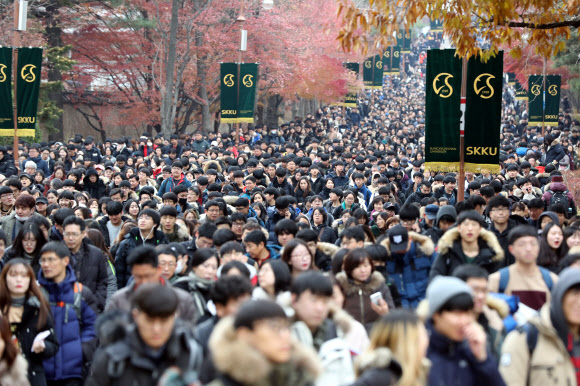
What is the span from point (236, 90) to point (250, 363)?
68.1 feet

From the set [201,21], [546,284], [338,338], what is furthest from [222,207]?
[201,21]

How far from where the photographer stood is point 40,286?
644cm

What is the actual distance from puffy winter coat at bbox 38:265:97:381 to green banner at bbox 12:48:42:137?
11.3m

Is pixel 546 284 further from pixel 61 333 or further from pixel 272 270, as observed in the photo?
pixel 61 333

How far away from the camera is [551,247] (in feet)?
25.2

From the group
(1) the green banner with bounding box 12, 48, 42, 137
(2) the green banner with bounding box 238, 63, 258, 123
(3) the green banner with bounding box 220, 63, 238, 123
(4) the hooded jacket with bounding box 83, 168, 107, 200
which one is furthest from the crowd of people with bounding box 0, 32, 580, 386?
(2) the green banner with bounding box 238, 63, 258, 123

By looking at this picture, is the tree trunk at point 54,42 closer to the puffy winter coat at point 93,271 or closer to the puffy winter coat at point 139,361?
the puffy winter coat at point 93,271

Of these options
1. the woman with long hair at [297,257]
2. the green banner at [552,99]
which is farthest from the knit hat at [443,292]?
the green banner at [552,99]

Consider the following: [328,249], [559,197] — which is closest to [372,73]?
[559,197]

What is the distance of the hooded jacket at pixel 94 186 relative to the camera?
15500 millimetres

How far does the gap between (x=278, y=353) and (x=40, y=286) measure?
3.42 metres

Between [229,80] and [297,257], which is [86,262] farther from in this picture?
[229,80]

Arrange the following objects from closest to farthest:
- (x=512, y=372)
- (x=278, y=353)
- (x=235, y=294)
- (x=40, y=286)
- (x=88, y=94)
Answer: (x=278, y=353)
(x=512, y=372)
(x=235, y=294)
(x=40, y=286)
(x=88, y=94)

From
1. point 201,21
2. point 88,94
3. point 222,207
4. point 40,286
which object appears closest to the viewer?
point 40,286
